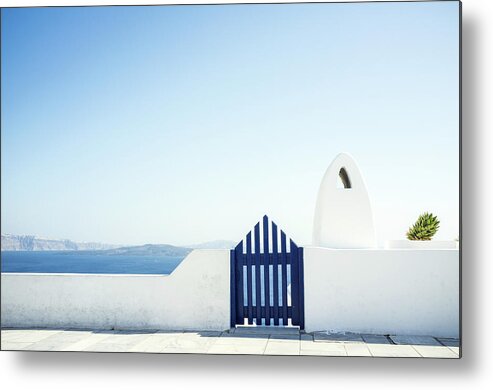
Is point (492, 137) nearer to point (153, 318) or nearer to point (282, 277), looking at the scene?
Answer: point (282, 277)

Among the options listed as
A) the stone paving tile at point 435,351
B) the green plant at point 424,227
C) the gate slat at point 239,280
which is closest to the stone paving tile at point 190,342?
the gate slat at point 239,280

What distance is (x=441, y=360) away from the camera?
420 cm

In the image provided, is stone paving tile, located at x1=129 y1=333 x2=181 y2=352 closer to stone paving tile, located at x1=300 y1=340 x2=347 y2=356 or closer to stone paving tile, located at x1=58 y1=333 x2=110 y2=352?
stone paving tile, located at x1=58 y1=333 x2=110 y2=352

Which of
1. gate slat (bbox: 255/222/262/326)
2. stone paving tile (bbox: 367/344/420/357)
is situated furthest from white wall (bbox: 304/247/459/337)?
gate slat (bbox: 255/222/262/326)

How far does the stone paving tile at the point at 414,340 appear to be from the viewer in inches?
183

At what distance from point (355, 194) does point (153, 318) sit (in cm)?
284

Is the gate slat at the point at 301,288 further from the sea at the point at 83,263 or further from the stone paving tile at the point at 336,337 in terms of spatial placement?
the sea at the point at 83,263

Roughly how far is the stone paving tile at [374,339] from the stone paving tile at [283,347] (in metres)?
0.72

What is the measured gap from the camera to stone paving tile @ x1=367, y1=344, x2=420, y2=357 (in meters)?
4.36

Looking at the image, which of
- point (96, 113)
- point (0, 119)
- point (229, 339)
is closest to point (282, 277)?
point (229, 339)

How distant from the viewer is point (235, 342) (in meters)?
4.79

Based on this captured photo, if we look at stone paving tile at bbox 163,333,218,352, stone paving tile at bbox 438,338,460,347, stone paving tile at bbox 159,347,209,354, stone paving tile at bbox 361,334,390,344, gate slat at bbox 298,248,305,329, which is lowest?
stone paving tile at bbox 159,347,209,354

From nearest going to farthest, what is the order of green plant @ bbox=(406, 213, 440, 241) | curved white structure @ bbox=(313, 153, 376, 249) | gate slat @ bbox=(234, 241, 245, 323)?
green plant @ bbox=(406, 213, 440, 241), gate slat @ bbox=(234, 241, 245, 323), curved white structure @ bbox=(313, 153, 376, 249)

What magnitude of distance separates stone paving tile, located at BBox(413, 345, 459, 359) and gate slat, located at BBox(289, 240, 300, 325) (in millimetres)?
1330
